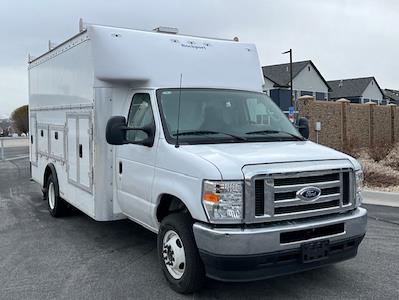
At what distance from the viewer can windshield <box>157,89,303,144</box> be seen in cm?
517

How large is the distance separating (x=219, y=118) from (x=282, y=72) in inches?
2034

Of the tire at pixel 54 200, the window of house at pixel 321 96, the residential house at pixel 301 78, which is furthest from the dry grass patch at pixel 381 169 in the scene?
the window of house at pixel 321 96

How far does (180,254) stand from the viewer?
15.7ft

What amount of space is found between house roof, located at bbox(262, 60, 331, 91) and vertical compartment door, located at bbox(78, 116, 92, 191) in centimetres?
4592

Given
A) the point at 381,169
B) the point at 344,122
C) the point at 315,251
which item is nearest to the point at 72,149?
the point at 315,251

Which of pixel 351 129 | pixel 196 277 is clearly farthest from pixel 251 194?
pixel 351 129

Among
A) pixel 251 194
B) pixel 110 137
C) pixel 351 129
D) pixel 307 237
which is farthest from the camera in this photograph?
pixel 351 129

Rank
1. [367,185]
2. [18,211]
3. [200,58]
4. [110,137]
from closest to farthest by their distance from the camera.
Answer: [110,137] < [200,58] < [18,211] < [367,185]

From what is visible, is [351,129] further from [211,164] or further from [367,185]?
[211,164]

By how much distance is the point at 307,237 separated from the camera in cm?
→ 447

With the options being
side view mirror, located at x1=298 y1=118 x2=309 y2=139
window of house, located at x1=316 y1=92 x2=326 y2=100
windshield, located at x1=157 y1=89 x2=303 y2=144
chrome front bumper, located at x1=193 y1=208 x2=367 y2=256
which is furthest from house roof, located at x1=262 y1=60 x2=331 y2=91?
chrome front bumper, located at x1=193 y1=208 x2=367 y2=256

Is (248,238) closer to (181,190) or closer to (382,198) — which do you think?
(181,190)

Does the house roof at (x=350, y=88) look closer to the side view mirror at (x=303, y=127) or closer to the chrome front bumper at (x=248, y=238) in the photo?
the side view mirror at (x=303, y=127)

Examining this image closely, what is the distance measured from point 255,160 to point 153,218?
1536 millimetres
